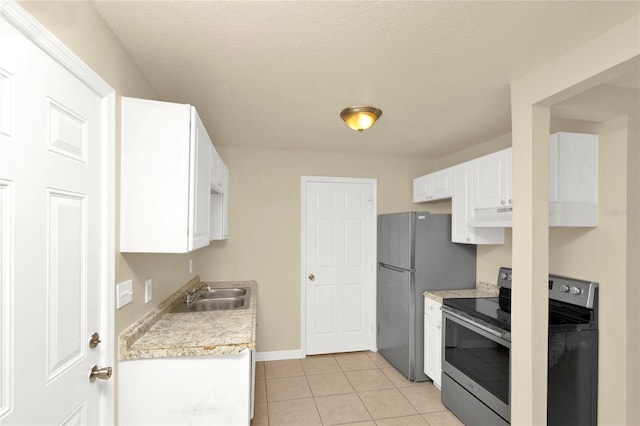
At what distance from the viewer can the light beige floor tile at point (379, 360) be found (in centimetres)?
348

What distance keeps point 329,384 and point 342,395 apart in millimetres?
227

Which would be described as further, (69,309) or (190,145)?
(190,145)

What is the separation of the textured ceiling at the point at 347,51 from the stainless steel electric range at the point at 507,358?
148 centimetres

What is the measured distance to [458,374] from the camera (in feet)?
8.21

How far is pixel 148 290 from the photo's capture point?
6.28 feet

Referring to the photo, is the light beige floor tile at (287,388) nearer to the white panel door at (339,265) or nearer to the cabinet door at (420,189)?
the white panel door at (339,265)

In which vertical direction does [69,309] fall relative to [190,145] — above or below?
below

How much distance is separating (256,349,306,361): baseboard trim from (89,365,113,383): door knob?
239 centimetres

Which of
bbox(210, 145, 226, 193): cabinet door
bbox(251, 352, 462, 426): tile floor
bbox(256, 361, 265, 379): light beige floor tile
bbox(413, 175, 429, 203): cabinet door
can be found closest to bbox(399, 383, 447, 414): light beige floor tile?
bbox(251, 352, 462, 426): tile floor

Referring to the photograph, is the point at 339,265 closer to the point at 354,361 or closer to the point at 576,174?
the point at 354,361

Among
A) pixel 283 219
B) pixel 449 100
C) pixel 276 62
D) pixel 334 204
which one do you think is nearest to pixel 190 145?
pixel 276 62

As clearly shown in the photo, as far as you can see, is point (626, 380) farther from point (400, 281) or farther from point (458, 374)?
point (400, 281)

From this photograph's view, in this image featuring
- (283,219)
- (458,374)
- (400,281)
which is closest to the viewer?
(458,374)

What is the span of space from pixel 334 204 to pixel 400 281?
3.87ft
